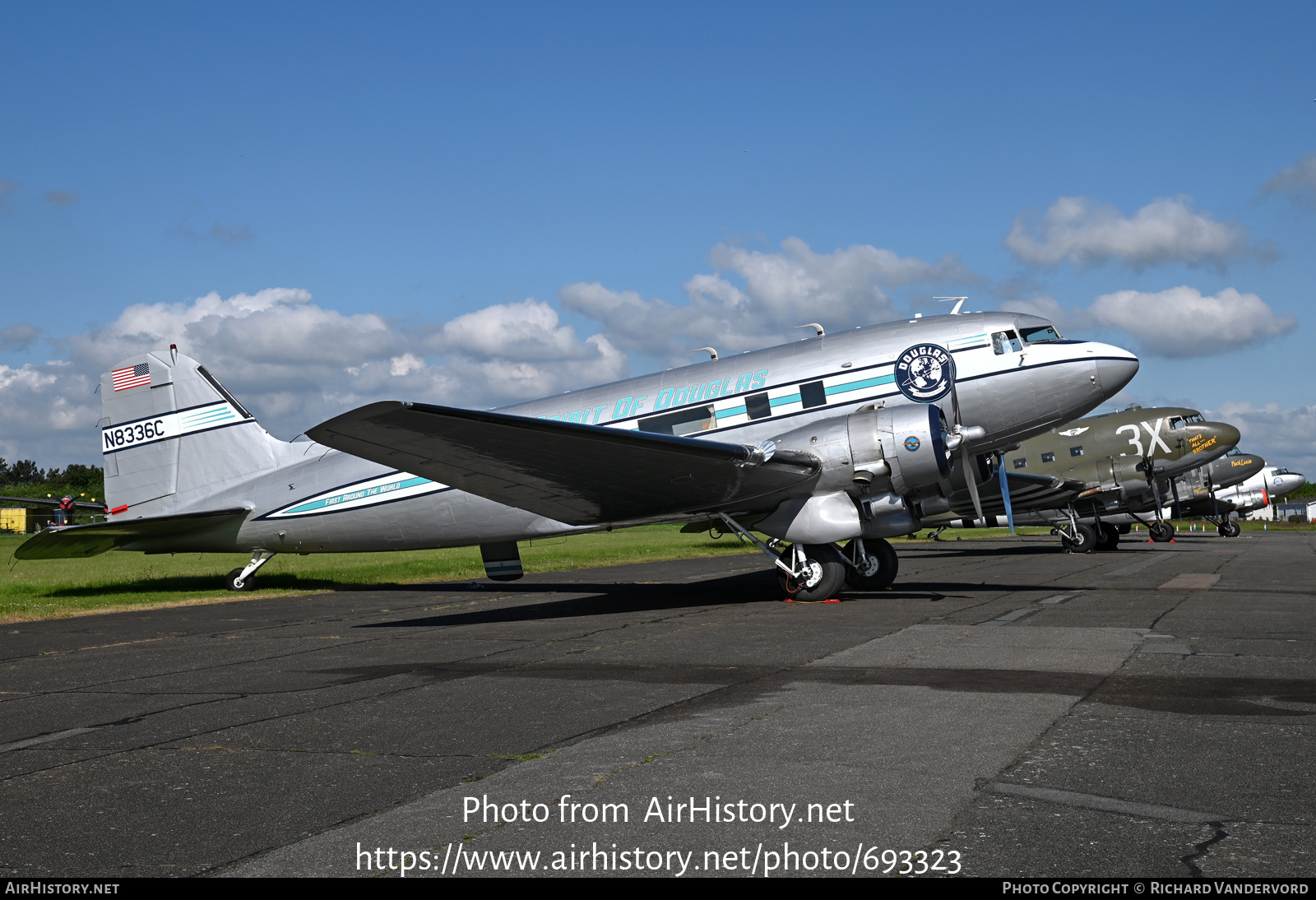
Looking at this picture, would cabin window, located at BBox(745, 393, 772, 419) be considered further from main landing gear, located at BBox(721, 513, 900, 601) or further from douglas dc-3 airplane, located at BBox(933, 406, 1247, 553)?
douglas dc-3 airplane, located at BBox(933, 406, 1247, 553)

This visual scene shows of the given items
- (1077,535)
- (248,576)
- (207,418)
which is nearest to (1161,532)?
(1077,535)

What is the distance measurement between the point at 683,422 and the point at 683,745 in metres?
12.0

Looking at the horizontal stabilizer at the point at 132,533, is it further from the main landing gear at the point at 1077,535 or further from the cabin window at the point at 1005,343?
the main landing gear at the point at 1077,535

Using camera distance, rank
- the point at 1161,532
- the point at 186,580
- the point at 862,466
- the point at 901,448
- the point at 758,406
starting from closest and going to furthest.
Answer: the point at 901,448, the point at 862,466, the point at 758,406, the point at 186,580, the point at 1161,532

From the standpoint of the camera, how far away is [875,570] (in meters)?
18.2

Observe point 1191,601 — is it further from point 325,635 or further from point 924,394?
point 325,635


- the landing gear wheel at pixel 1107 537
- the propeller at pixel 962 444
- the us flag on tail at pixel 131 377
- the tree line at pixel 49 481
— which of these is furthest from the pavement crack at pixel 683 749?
the tree line at pixel 49 481

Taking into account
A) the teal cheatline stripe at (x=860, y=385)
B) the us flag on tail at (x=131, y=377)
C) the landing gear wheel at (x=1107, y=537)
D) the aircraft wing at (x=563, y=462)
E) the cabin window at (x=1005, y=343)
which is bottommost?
the landing gear wheel at (x=1107, y=537)

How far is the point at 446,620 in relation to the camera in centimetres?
1472

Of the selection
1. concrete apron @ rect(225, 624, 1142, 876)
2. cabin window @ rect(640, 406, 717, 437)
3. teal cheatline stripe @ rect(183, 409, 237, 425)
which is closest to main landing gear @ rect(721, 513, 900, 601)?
cabin window @ rect(640, 406, 717, 437)

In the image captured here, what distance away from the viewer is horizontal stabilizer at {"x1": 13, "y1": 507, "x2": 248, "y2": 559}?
19000mm

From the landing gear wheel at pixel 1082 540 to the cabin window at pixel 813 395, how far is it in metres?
23.8

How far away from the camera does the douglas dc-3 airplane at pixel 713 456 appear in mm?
14219

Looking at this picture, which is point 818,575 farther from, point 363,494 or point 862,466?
point 363,494
